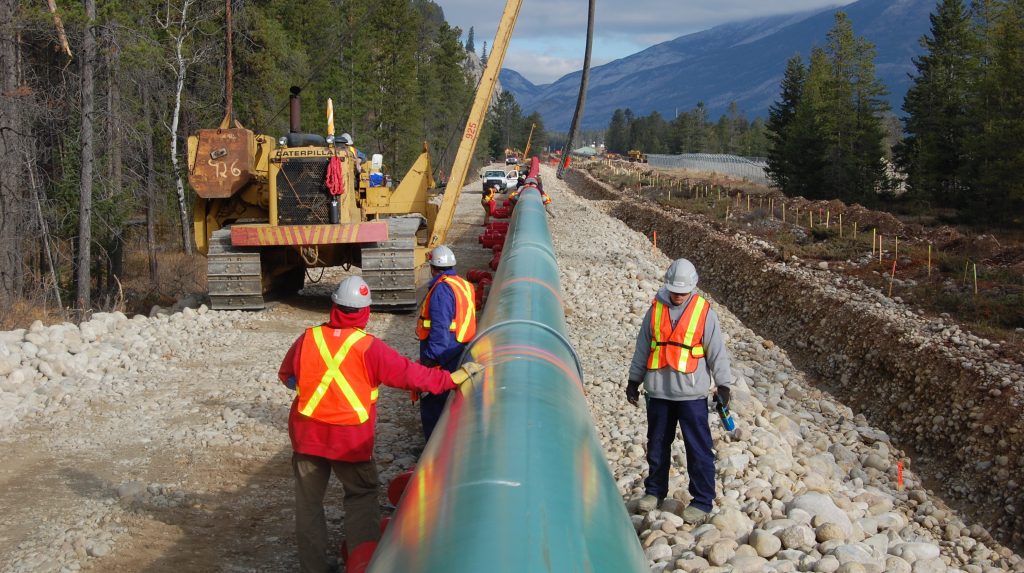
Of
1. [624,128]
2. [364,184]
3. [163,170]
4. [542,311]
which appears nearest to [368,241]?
[364,184]

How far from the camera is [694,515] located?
5410 mm

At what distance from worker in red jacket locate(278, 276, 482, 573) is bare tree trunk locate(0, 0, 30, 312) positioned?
11500mm

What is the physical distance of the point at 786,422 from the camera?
28.1 ft

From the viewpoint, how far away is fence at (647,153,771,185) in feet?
202

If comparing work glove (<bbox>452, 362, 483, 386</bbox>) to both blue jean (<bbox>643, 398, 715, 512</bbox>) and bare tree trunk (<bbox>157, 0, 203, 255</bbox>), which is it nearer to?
blue jean (<bbox>643, 398, 715, 512</bbox>)

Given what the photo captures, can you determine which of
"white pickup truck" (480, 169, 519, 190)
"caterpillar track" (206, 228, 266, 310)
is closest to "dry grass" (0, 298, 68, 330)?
"caterpillar track" (206, 228, 266, 310)

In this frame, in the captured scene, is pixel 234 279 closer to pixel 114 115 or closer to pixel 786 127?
pixel 114 115

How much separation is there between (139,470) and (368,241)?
6256 mm

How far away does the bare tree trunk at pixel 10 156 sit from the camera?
44.9 ft

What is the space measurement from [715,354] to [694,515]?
107cm

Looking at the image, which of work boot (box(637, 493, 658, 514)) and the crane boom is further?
the crane boom


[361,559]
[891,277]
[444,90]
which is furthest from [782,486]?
[444,90]

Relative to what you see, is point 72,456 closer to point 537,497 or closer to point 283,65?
point 537,497

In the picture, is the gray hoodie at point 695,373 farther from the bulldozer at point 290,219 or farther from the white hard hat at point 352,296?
the bulldozer at point 290,219
